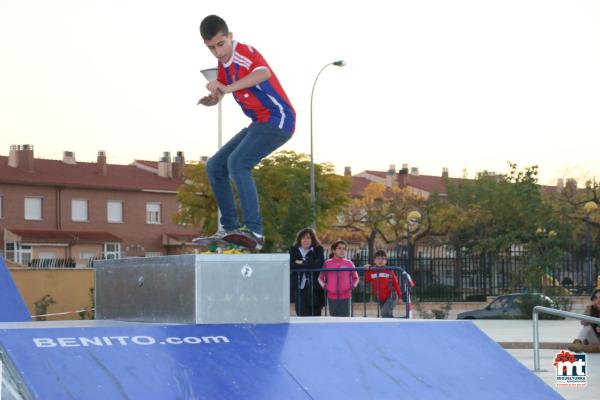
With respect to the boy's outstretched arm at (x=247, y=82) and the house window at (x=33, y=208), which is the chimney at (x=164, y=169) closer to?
the house window at (x=33, y=208)

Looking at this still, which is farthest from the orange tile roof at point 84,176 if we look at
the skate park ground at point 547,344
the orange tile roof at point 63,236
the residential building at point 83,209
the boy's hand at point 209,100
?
the boy's hand at point 209,100

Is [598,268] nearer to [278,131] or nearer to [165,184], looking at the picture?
[278,131]

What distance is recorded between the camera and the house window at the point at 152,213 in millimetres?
75312

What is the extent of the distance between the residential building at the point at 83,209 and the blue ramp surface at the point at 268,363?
2261 inches

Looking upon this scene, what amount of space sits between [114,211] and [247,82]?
214 ft

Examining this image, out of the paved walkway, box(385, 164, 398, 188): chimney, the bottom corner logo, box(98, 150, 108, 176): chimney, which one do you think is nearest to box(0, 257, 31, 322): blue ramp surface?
the paved walkway

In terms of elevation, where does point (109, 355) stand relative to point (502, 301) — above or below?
above

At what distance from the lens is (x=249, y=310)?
837 centimetres

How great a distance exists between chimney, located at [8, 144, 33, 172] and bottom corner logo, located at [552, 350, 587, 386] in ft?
190

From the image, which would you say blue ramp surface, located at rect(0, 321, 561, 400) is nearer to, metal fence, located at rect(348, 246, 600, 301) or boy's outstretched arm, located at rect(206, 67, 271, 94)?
boy's outstretched arm, located at rect(206, 67, 271, 94)

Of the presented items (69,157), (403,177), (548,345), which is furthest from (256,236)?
(403,177)

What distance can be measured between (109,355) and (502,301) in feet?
91.7

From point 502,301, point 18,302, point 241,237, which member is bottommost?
point 502,301

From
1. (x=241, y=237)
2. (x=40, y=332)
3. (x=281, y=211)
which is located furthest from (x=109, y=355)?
(x=281, y=211)
